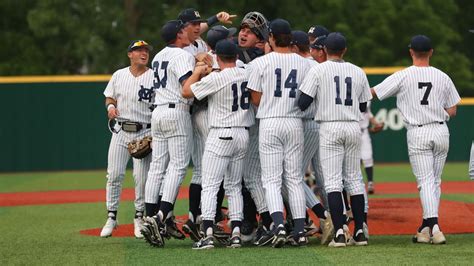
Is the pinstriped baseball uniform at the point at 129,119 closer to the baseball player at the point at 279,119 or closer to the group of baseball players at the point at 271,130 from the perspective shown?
the group of baseball players at the point at 271,130

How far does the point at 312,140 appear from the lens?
35.7 ft

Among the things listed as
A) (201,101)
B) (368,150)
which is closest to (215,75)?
(201,101)

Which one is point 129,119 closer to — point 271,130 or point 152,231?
point 152,231

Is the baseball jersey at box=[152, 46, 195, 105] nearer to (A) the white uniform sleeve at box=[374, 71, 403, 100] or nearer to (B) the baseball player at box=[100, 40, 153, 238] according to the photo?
(B) the baseball player at box=[100, 40, 153, 238]

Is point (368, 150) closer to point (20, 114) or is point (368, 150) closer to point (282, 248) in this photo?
point (282, 248)

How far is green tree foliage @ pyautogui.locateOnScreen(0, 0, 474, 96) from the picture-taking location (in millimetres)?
33344

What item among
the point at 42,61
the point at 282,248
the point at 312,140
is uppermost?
the point at 42,61

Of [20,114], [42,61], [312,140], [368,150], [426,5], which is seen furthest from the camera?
[426,5]

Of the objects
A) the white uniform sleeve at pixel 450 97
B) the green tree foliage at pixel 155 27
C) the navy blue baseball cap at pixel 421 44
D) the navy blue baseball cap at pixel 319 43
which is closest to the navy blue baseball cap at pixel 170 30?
the navy blue baseball cap at pixel 319 43

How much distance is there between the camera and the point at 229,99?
10.2 metres

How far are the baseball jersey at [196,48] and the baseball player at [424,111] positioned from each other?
1.91 metres

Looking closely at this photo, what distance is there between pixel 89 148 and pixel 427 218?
1404 cm

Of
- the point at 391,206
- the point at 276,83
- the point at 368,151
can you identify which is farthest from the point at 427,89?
the point at 368,151

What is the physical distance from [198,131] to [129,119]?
43.7 inches
